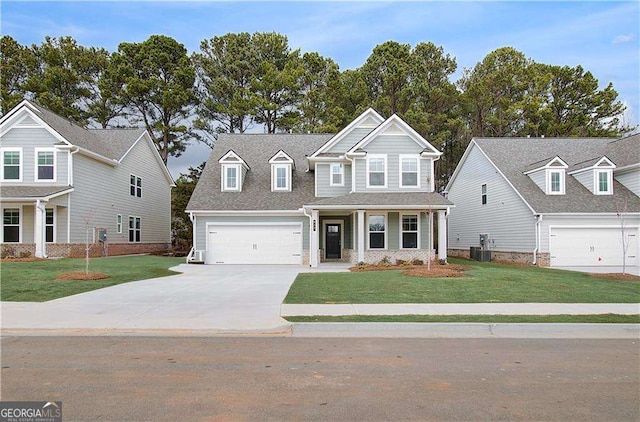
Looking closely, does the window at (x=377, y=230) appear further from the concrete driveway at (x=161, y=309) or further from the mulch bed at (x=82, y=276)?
the mulch bed at (x=82, y=276)

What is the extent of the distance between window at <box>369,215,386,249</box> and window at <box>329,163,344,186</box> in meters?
3.14

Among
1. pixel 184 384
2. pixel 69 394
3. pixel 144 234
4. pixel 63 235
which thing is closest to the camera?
pixel 69 394

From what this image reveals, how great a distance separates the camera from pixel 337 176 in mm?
25719

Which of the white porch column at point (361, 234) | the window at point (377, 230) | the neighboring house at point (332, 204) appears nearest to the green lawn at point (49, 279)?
the neighboring house at point (332, 204)

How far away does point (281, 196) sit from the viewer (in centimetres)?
2606

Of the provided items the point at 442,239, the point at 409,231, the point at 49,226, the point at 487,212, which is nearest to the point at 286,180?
the point at 409,231

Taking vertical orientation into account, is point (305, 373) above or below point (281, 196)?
below

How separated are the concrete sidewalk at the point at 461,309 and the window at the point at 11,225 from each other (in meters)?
20.4

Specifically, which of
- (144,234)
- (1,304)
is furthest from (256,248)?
(1,304)

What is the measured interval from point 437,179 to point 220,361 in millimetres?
40834

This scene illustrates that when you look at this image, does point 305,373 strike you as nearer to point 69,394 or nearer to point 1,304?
point 69,394

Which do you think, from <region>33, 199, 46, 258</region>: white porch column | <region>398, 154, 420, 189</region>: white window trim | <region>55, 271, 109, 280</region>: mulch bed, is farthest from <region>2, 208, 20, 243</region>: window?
<region>398, 154, 420, 189</region>: white window trim

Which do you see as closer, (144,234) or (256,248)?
(256,248)

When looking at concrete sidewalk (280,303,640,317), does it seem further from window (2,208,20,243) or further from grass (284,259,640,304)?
window (2,208,20,243)
